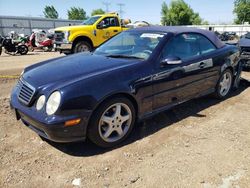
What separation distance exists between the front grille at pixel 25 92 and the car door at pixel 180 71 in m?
1.65

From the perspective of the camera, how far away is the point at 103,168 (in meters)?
2.89

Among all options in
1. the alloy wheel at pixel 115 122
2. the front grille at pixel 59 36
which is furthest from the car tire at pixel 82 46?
the alloy wheel at pixel 115 122

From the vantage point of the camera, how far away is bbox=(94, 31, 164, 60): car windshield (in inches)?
150

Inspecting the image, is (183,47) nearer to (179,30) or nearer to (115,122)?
(179,30)

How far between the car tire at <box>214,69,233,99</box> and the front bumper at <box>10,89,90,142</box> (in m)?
3.14

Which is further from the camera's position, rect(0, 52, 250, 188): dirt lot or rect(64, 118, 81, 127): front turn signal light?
rect(64, 118, 81, 127): front turn signal light

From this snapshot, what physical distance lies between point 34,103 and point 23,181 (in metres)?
0.88

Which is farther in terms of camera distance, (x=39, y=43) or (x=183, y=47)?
(x=39, y=43)

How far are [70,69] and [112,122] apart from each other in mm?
929

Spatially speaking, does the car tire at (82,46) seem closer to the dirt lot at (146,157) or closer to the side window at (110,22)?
the side window at (110,22)

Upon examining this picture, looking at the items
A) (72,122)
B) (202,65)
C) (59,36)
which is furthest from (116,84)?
(59,36)

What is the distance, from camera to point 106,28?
11.9 metres

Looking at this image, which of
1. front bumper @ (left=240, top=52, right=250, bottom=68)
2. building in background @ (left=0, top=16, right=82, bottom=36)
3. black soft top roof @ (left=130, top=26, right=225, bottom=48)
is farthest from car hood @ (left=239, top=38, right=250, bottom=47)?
building in background @ (left=0, top=16, right=82, bottom=36)

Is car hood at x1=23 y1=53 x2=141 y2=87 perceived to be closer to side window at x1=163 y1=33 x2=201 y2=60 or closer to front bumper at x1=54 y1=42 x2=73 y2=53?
side window at x1=163 y1=33 x2=201 y2=60
